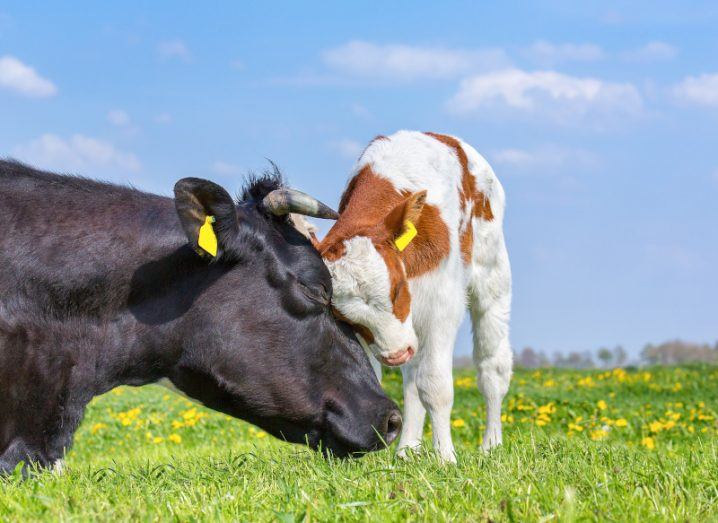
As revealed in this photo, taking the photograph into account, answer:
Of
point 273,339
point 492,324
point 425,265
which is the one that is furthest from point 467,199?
point 273,339

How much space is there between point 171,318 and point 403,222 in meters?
1.92

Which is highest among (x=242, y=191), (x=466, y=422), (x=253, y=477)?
(x=242, y=191)

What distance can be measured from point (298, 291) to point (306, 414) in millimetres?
678

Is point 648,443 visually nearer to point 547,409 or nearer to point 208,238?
point 547,409

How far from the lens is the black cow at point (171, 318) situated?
182 inches

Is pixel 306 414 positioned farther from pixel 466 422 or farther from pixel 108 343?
pixel 466 422

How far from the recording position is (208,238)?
454cm

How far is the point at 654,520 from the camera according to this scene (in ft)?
10.8

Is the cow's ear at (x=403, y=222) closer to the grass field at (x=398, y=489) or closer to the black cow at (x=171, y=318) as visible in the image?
the black cow at (x=171, y=318)

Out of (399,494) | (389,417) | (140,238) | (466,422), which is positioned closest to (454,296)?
(389,417)

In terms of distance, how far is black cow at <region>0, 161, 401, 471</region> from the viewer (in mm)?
4621

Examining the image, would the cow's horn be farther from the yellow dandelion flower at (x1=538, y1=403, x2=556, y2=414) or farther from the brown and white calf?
the yellow dandelion flower at (x1=538, y1=403, x2=556, y2=414)

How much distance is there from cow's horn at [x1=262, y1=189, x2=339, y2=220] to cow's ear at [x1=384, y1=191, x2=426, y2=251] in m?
1.14

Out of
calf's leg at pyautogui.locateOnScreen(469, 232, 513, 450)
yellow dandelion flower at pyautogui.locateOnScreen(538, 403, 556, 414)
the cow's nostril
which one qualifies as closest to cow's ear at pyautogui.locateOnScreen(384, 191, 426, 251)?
the cow's nostril
